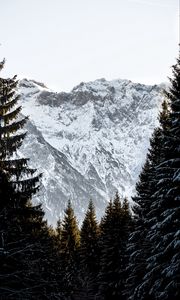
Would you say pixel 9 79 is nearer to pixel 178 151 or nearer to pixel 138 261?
pixel 178 151

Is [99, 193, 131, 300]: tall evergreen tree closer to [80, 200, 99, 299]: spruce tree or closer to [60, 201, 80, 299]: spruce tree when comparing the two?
[80, 200, 99, 299]: spruce tree

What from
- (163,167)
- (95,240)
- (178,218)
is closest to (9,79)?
(163,167)

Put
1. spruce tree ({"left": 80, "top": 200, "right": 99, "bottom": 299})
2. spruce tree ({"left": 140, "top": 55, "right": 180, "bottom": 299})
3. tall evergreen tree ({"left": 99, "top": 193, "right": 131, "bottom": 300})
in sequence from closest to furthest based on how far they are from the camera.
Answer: spruce tree ({"left": 140, "top": 55, "right": 180, "bottom": 299}), tall evergreen tree ({"left": 99, "top": 193, "right": 131, "bottom": 300}), spruce tree ({"left": 80, "top": 200, "right": 99, "bottom": 299})

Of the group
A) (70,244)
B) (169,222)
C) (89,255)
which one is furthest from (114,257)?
(169,222)

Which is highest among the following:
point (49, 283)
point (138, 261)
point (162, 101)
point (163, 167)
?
point (162, 101)

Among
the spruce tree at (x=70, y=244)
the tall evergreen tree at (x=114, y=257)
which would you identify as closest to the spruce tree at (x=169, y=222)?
the tall evergreen tree at (x=114, y=257)

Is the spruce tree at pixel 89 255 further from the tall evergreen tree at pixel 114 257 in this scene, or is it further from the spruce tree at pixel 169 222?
the spruce tree at pixel 169 222

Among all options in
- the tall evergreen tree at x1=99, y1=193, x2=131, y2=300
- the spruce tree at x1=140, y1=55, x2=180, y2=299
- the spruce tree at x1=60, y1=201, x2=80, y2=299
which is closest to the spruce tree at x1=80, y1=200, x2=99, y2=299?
the spruce tree at x1=60, y1=201, x2=80, y2=299

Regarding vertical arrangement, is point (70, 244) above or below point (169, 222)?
above

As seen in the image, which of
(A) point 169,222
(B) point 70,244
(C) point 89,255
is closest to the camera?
(A) point 169,222

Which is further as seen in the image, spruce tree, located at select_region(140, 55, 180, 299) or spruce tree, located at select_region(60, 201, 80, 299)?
spruce tree, located at select_region(60, 201, 80, 299)

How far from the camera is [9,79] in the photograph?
56.4 feet

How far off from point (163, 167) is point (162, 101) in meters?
12.0

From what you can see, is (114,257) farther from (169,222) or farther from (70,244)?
(169,222)
